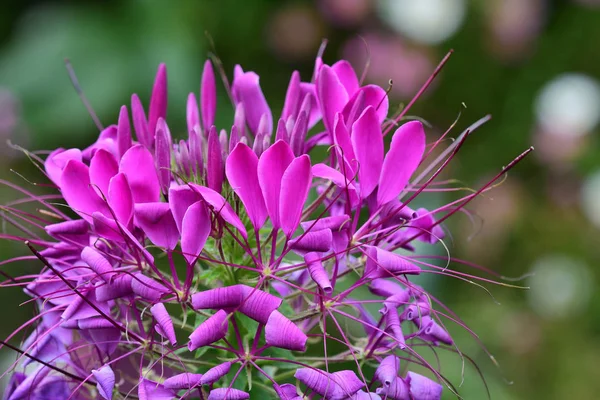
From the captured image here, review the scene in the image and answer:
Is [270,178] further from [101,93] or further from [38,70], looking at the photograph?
[38,70]

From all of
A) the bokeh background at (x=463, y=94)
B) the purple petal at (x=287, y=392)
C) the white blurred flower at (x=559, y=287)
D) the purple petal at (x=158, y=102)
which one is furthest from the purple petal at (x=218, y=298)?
the white blurred flower at (x=559, y=287)

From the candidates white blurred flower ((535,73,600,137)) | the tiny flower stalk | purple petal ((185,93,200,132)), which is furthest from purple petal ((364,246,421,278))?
white blurred flower ((535,73,600,137))

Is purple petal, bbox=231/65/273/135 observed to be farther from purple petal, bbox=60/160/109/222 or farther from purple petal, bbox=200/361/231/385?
purple petal, bbox=200/361/231/385

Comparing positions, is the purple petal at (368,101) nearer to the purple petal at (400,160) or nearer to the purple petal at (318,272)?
the purple petal at (400,160)

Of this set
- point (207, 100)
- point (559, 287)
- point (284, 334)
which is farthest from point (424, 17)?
point (284, 334)

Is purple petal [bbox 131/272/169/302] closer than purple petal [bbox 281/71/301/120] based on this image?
Yes

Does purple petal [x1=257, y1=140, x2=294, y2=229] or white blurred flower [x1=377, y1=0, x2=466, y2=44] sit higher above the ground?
purple petal [x1=257, y1=140, x2=294, y2=229]
